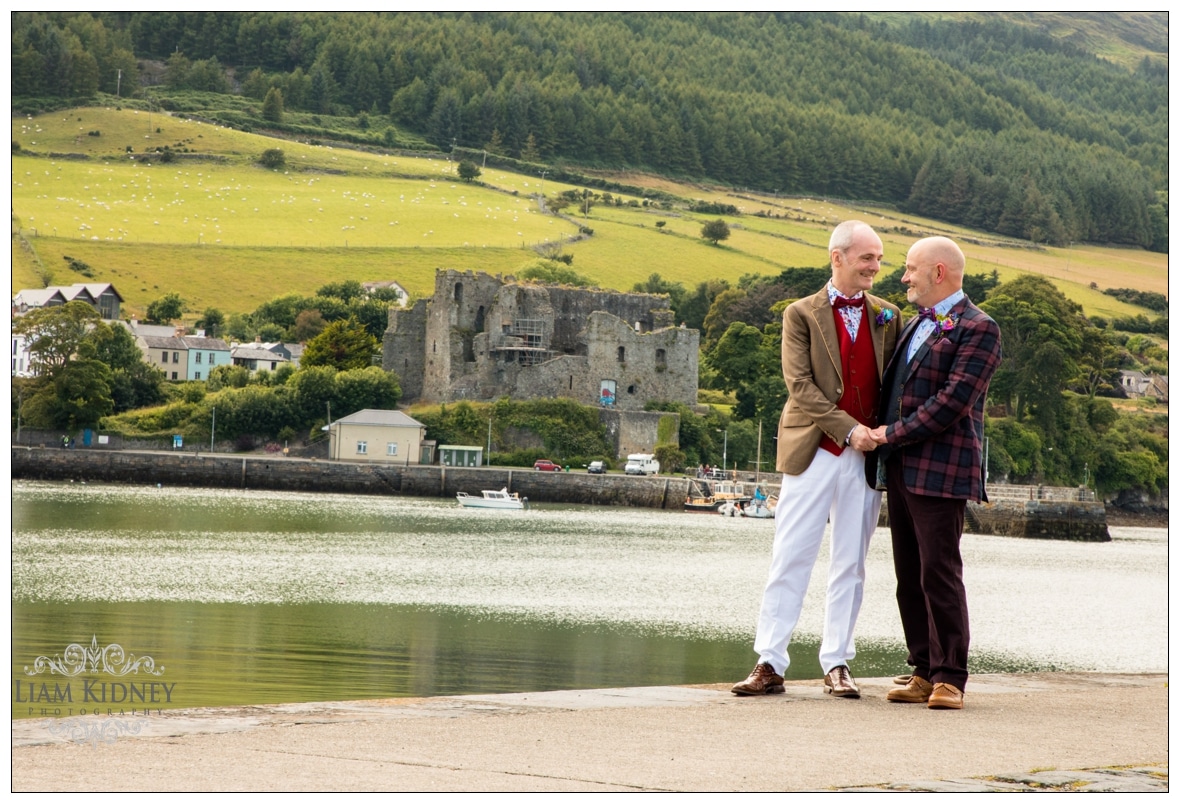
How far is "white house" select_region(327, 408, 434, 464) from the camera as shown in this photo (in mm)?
54906

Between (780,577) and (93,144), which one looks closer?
(780,577)

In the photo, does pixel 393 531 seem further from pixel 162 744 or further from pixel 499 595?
pixel 162 744

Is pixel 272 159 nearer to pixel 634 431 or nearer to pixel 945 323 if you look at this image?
pixel 634 431

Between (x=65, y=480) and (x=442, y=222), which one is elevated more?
(x=442, y=222)

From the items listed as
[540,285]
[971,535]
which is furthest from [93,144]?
[971,535]

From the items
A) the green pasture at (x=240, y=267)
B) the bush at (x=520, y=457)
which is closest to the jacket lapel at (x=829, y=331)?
the bush at (x=520, y=457)

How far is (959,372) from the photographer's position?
6.23m

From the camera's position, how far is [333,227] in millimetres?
101438

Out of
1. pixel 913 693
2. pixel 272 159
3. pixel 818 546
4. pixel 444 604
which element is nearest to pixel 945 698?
pixel 913 693

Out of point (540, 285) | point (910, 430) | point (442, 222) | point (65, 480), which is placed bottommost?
point (65, 480)

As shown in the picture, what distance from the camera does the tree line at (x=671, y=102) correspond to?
12838 centimetres

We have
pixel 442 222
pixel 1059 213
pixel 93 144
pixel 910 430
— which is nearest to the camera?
pixel 910 430

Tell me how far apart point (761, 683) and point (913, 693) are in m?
0.62

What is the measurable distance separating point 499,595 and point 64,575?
5970 millimetres
